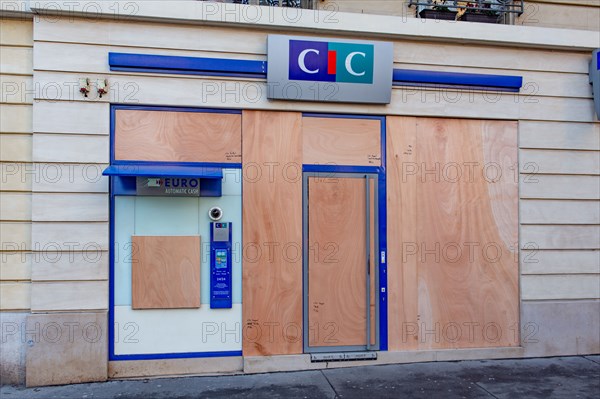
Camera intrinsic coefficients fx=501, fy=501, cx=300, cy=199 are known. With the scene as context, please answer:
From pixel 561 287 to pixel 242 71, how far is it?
5.37 meters

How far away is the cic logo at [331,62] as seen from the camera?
6531mm

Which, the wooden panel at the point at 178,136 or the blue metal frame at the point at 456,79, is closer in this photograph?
the wooden panel at the point at 178,136

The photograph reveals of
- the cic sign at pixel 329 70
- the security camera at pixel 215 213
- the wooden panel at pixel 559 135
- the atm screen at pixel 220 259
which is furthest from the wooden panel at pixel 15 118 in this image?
the wooden panel at pixel 559 135

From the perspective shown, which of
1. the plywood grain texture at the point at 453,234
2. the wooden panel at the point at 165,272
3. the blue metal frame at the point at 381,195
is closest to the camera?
the wooden panel at the point at 165,272

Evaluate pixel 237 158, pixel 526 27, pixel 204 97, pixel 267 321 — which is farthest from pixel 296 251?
pixel 526 27

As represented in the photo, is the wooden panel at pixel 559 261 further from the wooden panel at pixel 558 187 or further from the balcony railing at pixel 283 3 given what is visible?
the balcony railing at pixel 283 3

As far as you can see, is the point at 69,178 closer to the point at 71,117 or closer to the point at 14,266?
the point at 71,117

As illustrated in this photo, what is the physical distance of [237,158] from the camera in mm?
6496

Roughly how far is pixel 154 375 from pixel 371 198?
356 cm

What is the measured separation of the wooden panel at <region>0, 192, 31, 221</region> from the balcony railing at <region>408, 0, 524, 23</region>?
18.7ft

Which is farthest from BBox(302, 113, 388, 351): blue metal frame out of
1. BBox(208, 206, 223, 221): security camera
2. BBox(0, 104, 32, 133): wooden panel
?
BBox(0, 104, 32, 133): wooden panel

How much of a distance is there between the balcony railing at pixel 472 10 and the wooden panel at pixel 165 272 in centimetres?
454

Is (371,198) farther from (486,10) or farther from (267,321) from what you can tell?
(486,10)

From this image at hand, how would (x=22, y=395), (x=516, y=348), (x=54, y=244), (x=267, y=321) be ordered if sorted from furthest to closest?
1. (x=516, y=348)
2. (x=267, y=321)
3. (x=54, y=244)
4. (x=22, y=395)
